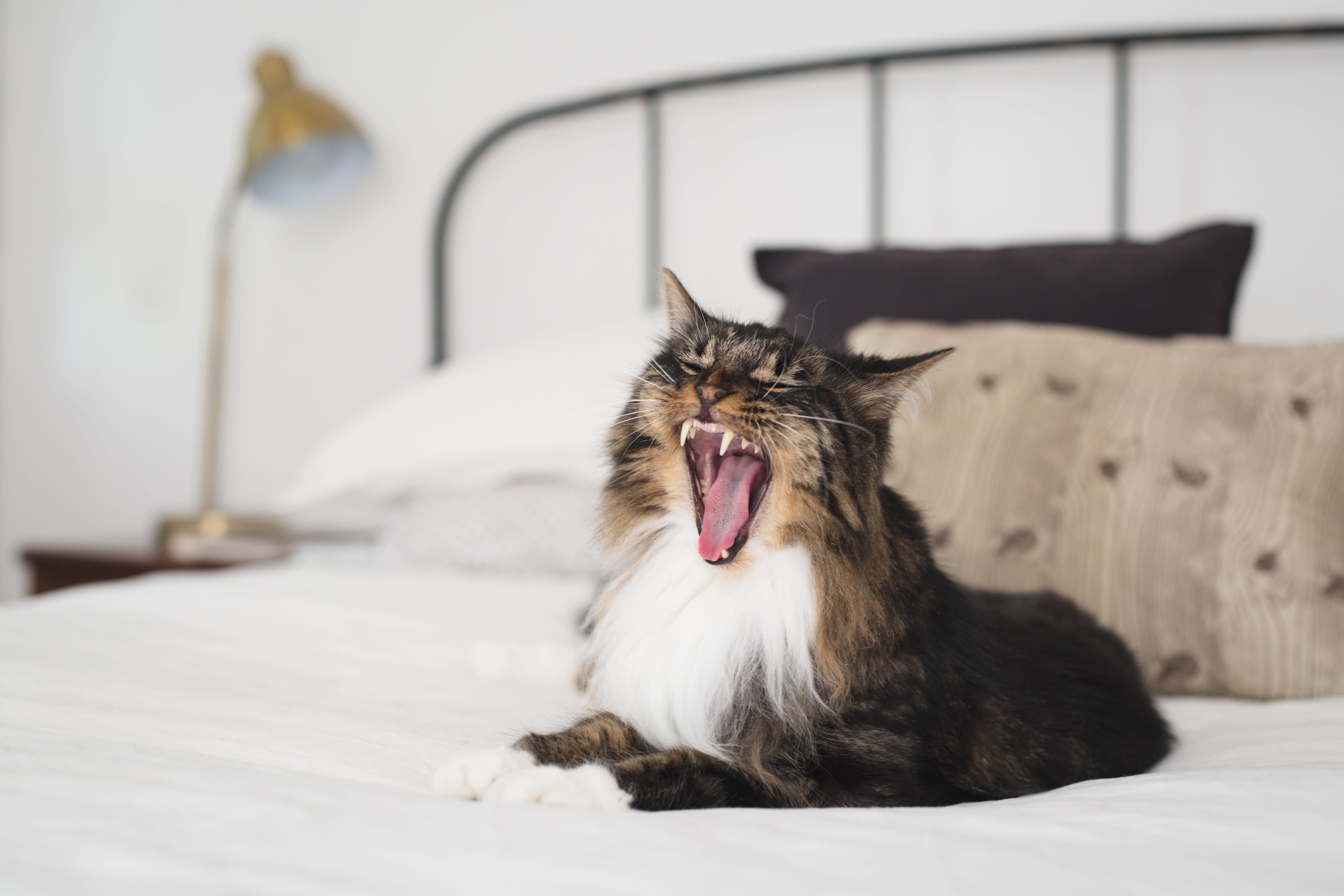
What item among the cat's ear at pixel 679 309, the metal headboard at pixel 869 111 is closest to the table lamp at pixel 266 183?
the metal headboard at pixel 869 111

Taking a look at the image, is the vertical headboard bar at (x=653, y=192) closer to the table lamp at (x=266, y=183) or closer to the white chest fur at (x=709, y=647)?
the table lamp at (x=266, y=183)

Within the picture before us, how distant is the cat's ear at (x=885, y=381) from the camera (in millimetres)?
863

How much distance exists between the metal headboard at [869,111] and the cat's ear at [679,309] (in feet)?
3.85

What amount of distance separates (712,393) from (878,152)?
1.55 m

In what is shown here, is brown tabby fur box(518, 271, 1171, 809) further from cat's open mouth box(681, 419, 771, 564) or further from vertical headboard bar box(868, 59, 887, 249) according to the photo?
vertical headboard bar box(868, 59, 887, 249)

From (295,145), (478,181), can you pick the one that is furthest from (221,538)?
(478,181)

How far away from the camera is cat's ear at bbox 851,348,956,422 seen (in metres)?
0.86

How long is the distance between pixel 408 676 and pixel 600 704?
343 mm

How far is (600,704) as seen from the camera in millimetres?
900

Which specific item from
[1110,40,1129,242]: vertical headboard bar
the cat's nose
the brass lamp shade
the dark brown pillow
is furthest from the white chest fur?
the brass lamp shade

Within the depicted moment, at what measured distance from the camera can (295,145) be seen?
2.42 meters

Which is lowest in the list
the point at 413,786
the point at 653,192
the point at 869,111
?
the point at 413,786

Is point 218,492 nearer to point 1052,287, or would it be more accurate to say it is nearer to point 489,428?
→ point 489,428

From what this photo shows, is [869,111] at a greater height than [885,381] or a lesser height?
greater
